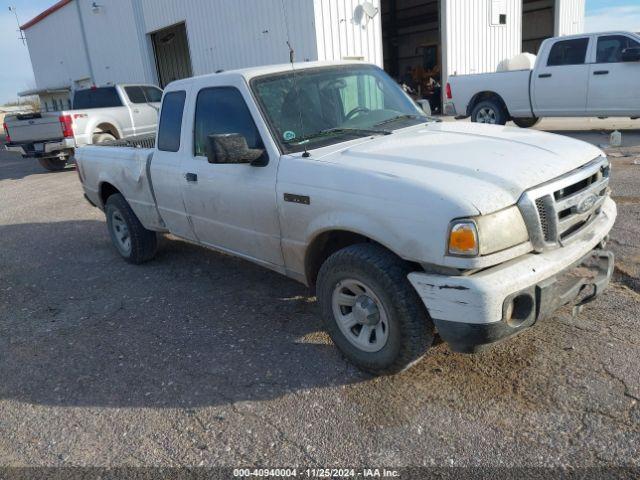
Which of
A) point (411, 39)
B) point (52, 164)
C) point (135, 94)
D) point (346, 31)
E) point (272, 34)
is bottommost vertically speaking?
point (52, 164)

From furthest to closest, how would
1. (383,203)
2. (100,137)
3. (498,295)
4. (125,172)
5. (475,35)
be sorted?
(475,35) → (100,137) → (125,172) → (383,203) → (498,295)

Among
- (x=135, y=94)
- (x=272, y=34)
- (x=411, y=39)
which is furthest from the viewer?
(x=411, y=39)

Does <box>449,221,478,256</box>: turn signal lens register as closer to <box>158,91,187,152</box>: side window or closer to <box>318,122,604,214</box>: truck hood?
<box>318,122,604,214</box>: truck hood

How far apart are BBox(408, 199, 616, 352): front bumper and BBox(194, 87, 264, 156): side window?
1.71m

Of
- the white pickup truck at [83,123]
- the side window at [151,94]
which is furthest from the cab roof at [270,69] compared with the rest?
the side window at [151,94]

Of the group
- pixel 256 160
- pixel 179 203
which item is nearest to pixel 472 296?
pixel 256 160

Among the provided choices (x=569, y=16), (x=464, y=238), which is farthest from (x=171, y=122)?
(x=569, y=16)

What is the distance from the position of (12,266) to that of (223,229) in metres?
3.59

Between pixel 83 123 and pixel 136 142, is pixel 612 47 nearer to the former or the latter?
pixel 136 142

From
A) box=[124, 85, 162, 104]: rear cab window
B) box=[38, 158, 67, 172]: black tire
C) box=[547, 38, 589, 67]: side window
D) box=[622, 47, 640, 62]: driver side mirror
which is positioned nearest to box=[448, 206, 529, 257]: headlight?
box=[622, 47, 640, 62]: driver side mirror

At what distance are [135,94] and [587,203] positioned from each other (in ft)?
44.8

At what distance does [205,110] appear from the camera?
429 centimetres

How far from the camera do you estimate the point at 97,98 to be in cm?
1434

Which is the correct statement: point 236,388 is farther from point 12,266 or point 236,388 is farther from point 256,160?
point 12,266
